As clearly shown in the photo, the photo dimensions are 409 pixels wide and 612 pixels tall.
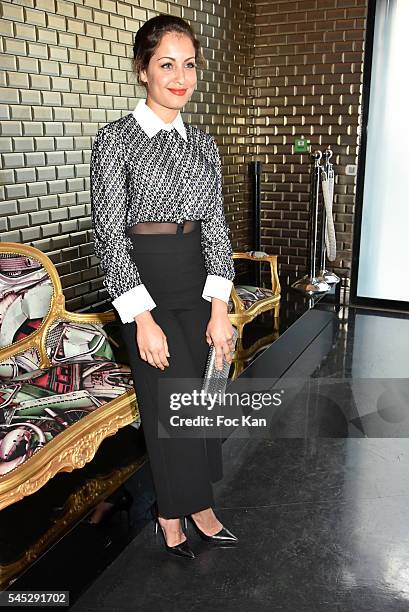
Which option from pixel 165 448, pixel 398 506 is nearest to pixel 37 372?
pixel 165 448

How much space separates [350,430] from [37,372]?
1653mm

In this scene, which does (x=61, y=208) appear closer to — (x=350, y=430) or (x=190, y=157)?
(x=190, y=157)

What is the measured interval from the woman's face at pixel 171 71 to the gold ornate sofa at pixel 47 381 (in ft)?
3.48

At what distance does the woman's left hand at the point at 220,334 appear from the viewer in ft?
6.32

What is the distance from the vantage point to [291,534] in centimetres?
222

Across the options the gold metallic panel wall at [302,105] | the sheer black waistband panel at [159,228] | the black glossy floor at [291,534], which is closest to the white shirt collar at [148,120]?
the sheer black waistband panel at [159,228]

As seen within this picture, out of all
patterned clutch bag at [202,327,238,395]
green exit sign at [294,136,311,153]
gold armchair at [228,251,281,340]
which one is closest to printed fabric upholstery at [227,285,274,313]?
gold armchair at [228,251,281,340]

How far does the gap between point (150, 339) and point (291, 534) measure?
101 cm

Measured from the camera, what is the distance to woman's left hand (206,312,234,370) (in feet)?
6.32

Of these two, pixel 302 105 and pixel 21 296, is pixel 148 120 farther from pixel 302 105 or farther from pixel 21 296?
pixel 302 105

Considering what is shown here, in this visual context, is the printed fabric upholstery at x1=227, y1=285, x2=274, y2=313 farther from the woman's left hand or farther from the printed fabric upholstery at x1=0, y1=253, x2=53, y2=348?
the woman's left hand

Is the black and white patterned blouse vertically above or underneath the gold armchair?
above

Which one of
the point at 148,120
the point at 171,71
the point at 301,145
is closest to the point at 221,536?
the point at 148,120

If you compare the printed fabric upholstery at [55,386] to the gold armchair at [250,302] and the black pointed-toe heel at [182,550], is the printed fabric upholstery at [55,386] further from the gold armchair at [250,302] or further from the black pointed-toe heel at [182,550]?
the gold armchair at [250,302]
